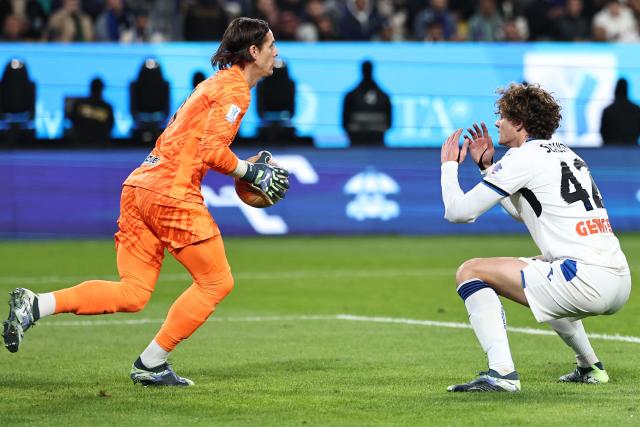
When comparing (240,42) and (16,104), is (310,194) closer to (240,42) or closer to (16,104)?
(16,104)

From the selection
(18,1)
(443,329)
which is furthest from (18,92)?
(443,329)

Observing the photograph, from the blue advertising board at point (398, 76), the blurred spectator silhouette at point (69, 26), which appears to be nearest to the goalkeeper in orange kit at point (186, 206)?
the blue advertising board at point (398, 76)

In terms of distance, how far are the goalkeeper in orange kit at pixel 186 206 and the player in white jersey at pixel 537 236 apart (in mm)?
1262

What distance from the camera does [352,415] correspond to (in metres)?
6.52

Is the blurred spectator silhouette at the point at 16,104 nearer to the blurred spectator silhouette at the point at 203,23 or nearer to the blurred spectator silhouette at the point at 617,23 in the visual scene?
the blurred spectator silhouette at the point at 203,23

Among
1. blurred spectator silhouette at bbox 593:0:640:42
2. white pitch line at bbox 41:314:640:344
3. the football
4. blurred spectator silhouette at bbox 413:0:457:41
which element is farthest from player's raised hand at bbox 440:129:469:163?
blurred spectator silhouette at bbox 593:0:640:42

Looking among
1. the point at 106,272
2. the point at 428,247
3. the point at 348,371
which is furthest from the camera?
the point at 428,247

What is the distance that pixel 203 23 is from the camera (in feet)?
66.9

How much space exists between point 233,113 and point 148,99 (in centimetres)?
1185

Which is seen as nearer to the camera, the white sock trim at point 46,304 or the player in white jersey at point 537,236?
the player in white jersey at point 537,236

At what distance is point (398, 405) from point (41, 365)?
2840mm

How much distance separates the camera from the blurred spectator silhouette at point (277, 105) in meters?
19.1

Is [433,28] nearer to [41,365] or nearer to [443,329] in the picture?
[443,329]

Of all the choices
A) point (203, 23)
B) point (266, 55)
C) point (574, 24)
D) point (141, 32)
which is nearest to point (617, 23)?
point (574, 24)
